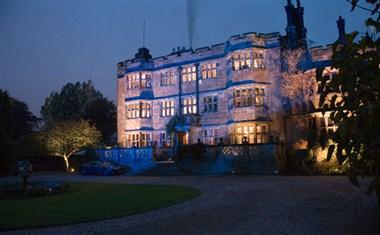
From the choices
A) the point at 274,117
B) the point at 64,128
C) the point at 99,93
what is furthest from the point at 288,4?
the point at 99,93

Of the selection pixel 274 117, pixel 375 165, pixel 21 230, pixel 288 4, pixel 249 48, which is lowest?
pixel 21 230

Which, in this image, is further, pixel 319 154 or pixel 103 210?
pixel 319 154

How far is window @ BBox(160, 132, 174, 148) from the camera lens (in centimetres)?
3394

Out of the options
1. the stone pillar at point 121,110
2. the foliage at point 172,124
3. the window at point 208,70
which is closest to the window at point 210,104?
the window at point 208,70

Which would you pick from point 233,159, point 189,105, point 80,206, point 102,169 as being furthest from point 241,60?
point 80,206

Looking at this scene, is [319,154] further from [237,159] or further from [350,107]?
[350,107]

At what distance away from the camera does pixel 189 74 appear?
3428cm

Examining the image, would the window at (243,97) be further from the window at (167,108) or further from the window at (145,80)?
the window at (145,80)

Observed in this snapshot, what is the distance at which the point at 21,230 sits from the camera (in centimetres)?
884

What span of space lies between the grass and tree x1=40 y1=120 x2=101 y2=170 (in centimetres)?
2142

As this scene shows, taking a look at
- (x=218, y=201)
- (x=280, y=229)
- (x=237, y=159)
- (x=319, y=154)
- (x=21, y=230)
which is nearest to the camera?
(x=280, y=229)

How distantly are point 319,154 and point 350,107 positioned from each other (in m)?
21.4

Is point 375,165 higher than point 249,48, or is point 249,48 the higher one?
point 249,48

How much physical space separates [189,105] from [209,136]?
353 cm
